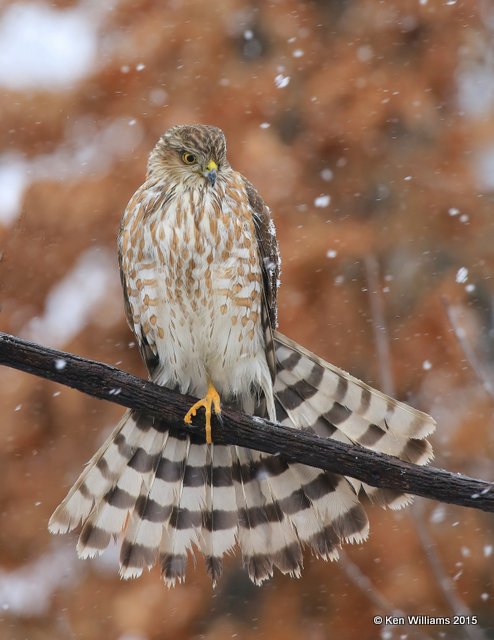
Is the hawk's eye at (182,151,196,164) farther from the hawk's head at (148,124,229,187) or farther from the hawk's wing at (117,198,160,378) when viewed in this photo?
the hawk's wing at (117,198,160,378)

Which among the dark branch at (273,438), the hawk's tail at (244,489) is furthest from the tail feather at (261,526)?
the dark branch at (273,438)

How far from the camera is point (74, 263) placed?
4.79 metres

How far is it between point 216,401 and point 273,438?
393 mm

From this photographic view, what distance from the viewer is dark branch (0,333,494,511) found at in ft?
10.3

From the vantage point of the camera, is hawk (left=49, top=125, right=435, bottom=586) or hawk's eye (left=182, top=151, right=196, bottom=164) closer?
hawk (left=49, top=125, right=435, bottom=586)

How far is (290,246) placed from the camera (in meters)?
4.97

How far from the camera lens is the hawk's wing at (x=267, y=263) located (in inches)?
160

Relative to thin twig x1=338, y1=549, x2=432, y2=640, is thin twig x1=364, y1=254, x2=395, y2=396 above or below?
above

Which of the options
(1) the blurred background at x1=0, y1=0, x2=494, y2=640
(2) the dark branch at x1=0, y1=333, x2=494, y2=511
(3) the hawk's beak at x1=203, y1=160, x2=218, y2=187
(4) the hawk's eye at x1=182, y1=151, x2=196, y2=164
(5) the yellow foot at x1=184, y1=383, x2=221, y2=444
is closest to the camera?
(2) the dark branch at x1=0, y1=333, x2=494, y2=511

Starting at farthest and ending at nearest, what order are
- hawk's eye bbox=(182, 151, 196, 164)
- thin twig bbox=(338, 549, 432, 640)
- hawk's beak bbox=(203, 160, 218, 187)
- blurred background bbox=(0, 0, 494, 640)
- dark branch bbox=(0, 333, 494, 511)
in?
blurred background bbox=(0, 0, 494, 640) → thin twig bbox=(338, 549, 432, 640) → hawk's eye bbox=(182, 151, 196, 164) → hawk's beak bbox=(203, 160, 218, 187) → dark branch bbox=(0, 333, 494, 511)

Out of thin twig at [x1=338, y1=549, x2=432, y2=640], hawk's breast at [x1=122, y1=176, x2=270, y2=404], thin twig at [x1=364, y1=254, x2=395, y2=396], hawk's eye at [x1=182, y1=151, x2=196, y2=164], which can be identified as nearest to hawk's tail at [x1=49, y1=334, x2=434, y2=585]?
thin twig at [x1=364, y1=254, x2=395, y2=396]

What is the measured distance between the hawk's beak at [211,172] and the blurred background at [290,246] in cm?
100

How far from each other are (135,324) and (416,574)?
206cm

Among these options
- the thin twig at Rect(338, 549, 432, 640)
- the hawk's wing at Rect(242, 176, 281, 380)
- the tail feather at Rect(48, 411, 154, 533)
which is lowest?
the thin twig at Rect(338, 549, 432, 640)
